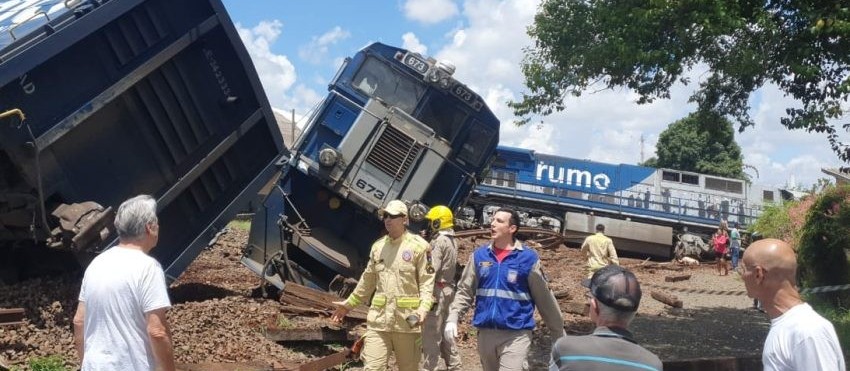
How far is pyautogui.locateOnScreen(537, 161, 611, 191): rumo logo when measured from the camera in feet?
92.5

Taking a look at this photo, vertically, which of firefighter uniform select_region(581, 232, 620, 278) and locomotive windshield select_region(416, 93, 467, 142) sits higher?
locomotive windshield select_region(416, 93, 467, 142)

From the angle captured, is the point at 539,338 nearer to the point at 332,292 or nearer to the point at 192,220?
the point at 332,292

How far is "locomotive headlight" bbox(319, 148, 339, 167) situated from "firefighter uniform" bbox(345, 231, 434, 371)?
3980mm

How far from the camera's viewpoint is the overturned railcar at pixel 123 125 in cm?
536

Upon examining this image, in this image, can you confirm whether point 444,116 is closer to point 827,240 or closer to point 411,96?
point 411,96

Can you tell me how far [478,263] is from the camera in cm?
489

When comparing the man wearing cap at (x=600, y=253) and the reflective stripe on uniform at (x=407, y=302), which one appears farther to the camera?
the man wearing cap at (x=600, y=253)

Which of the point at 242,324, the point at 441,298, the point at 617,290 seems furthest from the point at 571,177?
the point at 617,290

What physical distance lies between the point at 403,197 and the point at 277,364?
3.60 meters

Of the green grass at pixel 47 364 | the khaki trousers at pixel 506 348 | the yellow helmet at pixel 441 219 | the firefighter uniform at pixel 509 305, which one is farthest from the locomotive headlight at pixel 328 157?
the khaki trousers at pixel 506 348

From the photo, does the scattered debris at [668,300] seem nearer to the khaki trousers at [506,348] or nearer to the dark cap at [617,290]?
the khaki trousers at [506,348]

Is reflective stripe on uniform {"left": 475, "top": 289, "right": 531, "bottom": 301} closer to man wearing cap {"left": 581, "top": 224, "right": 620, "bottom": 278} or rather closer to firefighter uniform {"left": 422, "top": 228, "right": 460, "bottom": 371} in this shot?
firefighter uniform {"left": 422, "top": 228, "right": 460, "bottom": 371}

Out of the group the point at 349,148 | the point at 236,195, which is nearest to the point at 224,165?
the point at 236,195

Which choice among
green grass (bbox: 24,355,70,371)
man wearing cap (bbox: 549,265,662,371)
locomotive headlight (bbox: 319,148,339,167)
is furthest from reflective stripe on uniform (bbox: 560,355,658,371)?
locomotive headlight (bbox: 319,148,339,167)
